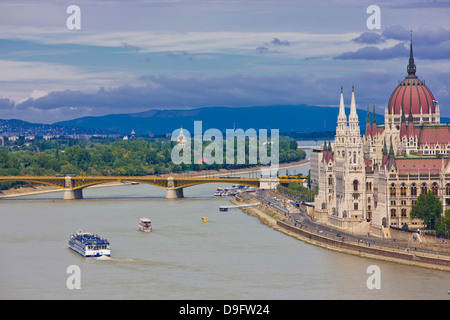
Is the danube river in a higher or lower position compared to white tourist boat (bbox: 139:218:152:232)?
lower

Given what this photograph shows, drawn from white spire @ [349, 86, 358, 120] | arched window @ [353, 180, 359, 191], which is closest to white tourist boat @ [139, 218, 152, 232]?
arched window @ [353, 180, 359, 191]

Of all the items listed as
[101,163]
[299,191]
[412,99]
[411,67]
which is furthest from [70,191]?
[101,163]

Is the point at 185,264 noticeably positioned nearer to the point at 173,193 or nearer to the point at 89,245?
the point at 89,245

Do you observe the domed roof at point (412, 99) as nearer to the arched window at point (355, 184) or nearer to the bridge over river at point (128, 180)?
the arched window at point (355, 184)

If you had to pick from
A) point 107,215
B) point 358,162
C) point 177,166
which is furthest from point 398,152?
point 177,166

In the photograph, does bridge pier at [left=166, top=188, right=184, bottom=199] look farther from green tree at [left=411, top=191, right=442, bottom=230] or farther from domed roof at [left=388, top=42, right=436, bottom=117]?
green tree at [left=411, top=191, right=442, bottom=230]

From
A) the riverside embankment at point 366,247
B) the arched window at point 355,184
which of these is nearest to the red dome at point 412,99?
the riverside embankment at point 366,247
